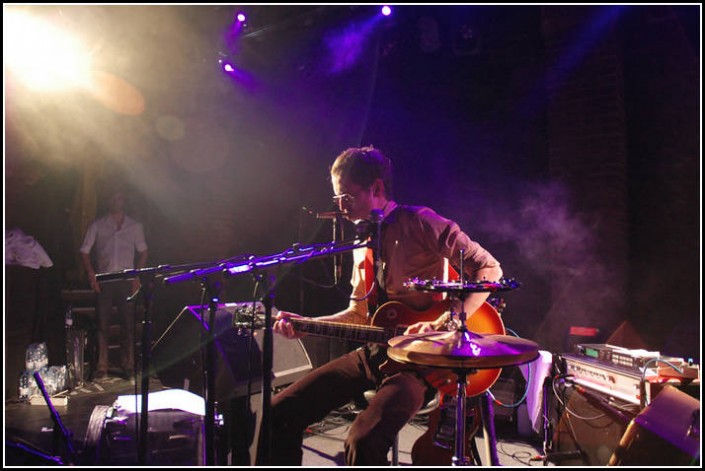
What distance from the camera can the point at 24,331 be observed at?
5.54 meters

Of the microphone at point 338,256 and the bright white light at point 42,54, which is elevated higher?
the bright white light at point 42,54

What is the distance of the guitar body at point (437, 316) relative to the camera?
8.61 ft

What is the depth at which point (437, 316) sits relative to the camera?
2711 mm

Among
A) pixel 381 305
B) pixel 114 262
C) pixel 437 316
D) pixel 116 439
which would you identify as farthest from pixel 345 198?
pixel 114 262

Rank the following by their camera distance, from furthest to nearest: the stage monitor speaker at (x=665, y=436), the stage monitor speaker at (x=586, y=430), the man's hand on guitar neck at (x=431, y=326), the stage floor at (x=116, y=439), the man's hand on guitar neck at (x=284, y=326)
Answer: the stage monitor speaker at (x=586, y=430), the man's hand on guitar neck at (x=284, y=326), the man's hand on guitar neck at (x=431, y=326), the stage floor at (x=116, y=439), the stage monitor speaker at (x=665, y=436)

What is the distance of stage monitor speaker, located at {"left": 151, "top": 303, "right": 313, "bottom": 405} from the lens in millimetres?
2570

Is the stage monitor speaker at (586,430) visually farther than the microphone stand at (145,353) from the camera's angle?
Yes

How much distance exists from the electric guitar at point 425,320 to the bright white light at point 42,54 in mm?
5503

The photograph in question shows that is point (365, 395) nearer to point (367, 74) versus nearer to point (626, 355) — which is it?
point (626, 355)

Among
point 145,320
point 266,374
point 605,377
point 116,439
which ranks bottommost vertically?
point 116,439

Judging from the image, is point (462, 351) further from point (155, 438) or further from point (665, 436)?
point (155, 438)

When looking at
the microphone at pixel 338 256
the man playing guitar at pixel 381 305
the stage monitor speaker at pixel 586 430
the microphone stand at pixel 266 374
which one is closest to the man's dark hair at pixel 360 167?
the man playing guitar at pixel 381 305

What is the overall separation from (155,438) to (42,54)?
573 centimetres

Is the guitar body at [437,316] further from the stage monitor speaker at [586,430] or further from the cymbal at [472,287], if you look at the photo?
the stage monitor speaker at [586,430]
